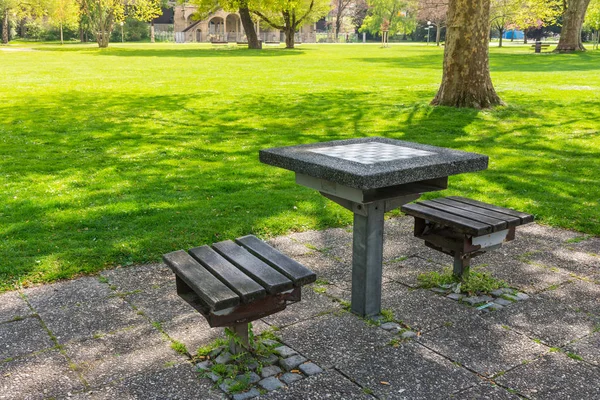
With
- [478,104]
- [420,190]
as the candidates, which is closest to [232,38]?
[478,104]

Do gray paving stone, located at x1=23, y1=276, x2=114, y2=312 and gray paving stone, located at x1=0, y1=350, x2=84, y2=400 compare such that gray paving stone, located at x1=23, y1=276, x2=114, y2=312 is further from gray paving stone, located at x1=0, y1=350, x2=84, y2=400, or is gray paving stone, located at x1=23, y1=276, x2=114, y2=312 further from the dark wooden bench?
the dark wooden bench

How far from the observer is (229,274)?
357 cm

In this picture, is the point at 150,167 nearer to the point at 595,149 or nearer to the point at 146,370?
the point at 146,370

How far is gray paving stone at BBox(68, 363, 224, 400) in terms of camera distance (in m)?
3.32

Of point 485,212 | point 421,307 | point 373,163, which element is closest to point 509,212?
point 485,212

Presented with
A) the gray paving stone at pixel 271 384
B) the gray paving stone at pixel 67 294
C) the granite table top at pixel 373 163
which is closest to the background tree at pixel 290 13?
the gray paving stone at pixel 67 294

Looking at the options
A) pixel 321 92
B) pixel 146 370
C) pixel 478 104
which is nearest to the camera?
pixel 146 370

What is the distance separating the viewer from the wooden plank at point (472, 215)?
14.6 feet

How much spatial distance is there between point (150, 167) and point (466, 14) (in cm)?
839

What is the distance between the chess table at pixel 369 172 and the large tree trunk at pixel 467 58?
10439 mm

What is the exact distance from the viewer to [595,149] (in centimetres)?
1082

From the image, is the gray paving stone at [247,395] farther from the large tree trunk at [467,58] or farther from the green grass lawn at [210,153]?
the large tree trunk at [467,58]

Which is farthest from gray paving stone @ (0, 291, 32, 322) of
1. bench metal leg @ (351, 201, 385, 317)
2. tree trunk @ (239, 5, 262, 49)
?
tree trunk @ (239, 5, 262, 49)

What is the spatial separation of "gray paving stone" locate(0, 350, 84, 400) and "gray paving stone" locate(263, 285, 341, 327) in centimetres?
131
